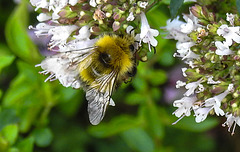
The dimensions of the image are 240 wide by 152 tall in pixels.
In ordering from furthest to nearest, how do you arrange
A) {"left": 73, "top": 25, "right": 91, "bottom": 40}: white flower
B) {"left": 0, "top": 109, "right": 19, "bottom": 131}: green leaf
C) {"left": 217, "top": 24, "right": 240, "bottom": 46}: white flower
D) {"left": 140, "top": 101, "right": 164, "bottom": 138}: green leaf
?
{"left": 140, "top": 101, "right": 164, "bottom": 138}: green leaf < {"left": 0, "top": 109, "right": 19, "bottom": 131}: green leaf < {"left": 73, "top": 25, "right": 91, "bottom": 40}: white flower < {"left": 217, "top": 24, "right": 240, "bottom": 46}: white flower

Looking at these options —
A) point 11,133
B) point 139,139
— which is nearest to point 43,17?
point 11,133

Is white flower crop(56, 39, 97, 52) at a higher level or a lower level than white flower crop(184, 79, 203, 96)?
higher

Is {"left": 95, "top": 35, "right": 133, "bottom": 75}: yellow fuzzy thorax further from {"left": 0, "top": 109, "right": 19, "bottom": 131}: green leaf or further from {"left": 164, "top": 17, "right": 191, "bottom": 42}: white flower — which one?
{"left": 0, "top": 109, "right": 19, "bottom": 131}: green leaf

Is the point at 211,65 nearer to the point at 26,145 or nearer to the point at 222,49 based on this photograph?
the point at 222,49

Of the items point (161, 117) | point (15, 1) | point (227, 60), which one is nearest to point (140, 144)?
point (161, 117)

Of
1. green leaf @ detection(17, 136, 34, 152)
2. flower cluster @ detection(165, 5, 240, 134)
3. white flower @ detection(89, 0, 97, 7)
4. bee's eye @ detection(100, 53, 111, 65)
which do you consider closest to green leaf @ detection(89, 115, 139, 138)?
green leaf @ detection(17, 136, 34, 152)

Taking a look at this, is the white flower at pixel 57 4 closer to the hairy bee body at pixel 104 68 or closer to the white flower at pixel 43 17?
the white flower at pixel 43 17
